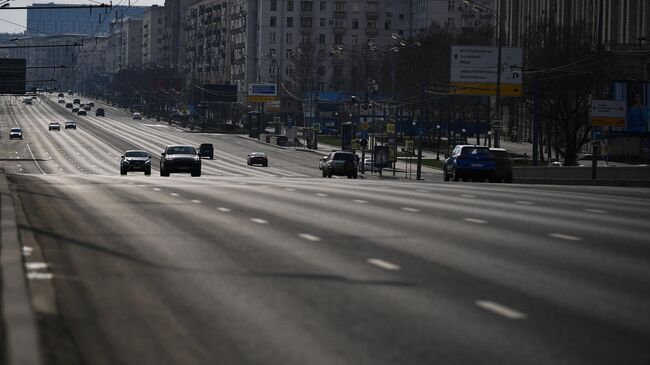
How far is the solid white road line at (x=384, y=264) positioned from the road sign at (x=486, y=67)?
6168cm

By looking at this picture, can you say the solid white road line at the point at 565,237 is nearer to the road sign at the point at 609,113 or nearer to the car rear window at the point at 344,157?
the car rear window at the point at 344,157

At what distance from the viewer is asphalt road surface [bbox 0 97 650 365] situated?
10.4 metres

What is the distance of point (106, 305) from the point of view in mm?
12461

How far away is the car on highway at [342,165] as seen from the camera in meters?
70.6

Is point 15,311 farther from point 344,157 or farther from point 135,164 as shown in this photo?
point 135,164

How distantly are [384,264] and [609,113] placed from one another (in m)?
65.2

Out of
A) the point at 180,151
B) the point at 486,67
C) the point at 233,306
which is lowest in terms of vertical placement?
the point at 233,306

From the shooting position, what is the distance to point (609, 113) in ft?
260

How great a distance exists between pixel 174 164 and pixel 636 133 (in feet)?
109

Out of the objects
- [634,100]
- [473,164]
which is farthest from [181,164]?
[634,100]

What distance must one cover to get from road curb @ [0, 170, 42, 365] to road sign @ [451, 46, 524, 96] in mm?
61783

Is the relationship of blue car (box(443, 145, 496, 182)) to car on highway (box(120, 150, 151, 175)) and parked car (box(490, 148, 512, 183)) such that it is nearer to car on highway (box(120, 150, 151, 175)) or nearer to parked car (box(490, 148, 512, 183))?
parked car (box(490, 148, 512, 183))

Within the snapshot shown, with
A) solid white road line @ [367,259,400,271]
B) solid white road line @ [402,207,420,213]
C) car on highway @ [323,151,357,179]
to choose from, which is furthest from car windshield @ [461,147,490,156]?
solid white road line @ [367,259,400,271]

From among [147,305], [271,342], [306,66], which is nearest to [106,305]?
[147,305]
